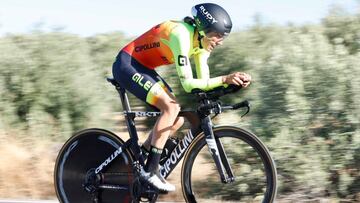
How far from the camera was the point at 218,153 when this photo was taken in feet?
18.0

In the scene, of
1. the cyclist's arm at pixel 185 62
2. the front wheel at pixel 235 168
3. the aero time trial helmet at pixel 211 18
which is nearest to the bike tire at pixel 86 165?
the front wheel at pixel 235 168

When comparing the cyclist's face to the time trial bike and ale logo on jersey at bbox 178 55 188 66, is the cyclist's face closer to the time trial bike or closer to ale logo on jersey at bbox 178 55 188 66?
ale logo on jersey at bbox 178 55 188 66

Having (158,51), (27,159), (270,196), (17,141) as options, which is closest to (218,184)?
(270,196)

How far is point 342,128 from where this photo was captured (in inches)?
287

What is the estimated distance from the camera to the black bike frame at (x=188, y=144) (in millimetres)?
5488

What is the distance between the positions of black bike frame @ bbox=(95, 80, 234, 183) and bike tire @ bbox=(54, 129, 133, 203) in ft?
0.32

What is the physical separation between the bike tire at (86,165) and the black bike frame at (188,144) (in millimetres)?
99

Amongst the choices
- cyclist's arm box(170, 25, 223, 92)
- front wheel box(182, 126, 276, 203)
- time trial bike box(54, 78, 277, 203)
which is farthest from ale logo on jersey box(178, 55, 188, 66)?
front wheel box(182, 126, 276, 203)

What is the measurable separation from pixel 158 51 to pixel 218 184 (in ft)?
5.02

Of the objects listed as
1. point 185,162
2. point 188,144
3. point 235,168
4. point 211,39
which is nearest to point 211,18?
point 211,39

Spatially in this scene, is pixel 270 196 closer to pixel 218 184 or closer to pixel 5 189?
pixel 218 184

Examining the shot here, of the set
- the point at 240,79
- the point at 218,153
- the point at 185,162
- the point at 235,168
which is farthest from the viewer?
the point at 235,168

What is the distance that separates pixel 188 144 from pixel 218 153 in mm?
297

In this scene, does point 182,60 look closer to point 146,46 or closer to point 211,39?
point 211,39
